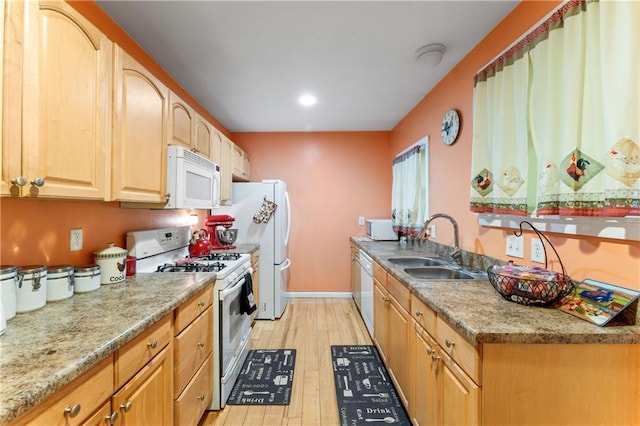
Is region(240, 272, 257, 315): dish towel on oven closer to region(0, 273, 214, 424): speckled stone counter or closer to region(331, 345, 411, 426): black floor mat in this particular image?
region(0, 273, 214, 424): speckled stone counter

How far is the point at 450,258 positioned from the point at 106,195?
229 centimetres

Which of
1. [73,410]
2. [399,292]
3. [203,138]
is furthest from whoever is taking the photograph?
[203,138]

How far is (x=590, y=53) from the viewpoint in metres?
1.09

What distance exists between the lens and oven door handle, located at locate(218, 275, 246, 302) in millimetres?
1824

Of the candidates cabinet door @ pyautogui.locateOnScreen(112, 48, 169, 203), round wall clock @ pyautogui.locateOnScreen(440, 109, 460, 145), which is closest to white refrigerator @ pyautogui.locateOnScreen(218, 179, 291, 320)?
cabinet door @ pyautogui.locateOnScreen(112, 48, 169, 203)

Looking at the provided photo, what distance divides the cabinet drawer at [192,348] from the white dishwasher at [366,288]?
4.86 feet

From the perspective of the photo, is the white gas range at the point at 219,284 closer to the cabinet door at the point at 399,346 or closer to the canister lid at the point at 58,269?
the canister lid at the point at 58,269

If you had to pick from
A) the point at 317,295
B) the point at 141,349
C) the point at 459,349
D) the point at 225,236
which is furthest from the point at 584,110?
the point at 317,295

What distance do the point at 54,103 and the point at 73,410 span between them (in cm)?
103

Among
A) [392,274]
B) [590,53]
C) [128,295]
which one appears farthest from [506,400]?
[128,295]

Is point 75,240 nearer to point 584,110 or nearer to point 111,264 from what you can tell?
point 111,264

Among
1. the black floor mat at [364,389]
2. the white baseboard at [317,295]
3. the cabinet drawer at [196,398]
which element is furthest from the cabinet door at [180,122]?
the white baseboard at [317,295]

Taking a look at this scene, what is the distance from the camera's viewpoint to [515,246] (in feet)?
5.07

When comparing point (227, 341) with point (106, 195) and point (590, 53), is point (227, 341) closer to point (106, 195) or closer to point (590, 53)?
point (106, 195)
